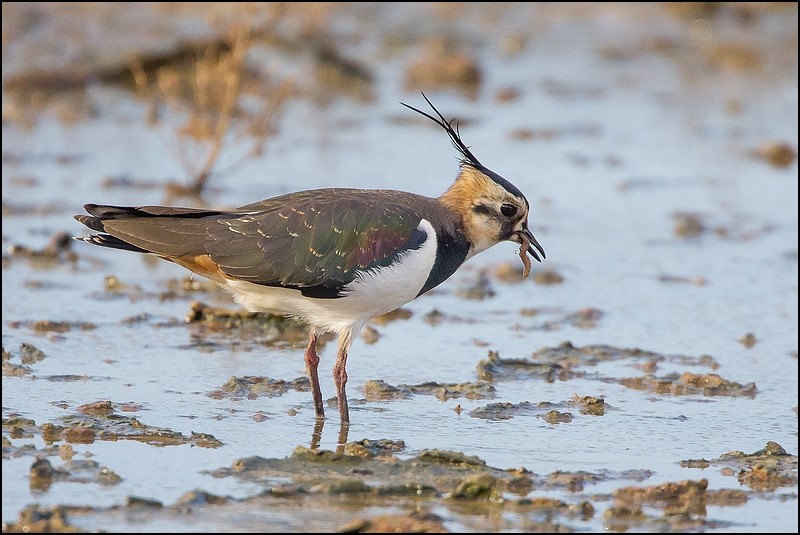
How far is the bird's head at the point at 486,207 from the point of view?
716cm

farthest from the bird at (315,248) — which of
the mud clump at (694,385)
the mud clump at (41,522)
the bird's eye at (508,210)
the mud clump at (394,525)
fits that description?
the mud clump at (41,522)

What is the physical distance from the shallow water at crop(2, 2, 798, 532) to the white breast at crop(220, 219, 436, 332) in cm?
48

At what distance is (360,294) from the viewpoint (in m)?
6.79

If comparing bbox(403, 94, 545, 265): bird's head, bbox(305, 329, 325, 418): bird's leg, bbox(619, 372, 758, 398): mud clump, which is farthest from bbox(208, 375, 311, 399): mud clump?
bbox(619, 372, 758, 398): mud clump

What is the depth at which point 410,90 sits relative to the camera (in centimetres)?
1655

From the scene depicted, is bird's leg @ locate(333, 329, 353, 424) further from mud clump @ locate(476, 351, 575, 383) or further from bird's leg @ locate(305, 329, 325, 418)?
mud clump @ locate(476, 351, 575, 383)

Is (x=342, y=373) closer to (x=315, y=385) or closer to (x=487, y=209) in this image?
(x=315, y=385)

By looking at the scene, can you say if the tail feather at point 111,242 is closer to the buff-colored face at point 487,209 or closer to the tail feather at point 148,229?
the tail feather at point 148,229

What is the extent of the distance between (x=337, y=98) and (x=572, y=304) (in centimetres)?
728

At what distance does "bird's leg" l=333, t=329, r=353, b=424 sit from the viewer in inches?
264

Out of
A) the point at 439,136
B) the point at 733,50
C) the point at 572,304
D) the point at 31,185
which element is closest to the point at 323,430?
the point at 572,304

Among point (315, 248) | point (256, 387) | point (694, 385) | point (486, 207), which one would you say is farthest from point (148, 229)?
point (694, 385)

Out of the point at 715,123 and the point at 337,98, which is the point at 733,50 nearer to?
the point at 715,123

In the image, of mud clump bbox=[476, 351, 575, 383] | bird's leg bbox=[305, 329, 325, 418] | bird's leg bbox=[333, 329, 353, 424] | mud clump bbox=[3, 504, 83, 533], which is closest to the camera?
mud clump bbox=[3, 504, 83, 533]
